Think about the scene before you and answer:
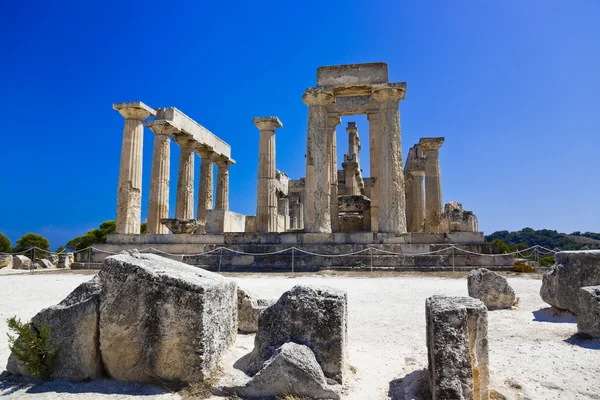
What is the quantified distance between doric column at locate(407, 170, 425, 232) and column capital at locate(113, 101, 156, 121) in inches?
600

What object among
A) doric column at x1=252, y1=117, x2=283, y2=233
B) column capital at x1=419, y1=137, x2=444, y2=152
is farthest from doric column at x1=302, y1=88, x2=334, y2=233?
column capital at x1=419, y1=137, x2=444, y2=152

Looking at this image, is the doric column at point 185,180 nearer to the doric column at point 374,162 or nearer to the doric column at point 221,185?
the doric column at point 221,185

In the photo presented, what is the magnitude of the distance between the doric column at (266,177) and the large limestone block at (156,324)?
48.2 ft

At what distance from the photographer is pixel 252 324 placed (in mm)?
5551

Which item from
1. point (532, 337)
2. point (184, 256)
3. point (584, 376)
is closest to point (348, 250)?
point (184, 256)

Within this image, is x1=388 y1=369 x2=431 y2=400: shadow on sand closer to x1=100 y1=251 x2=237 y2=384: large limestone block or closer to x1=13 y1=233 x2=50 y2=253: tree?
x1=100 y1=251 x2=237 y2=384: large limestone block

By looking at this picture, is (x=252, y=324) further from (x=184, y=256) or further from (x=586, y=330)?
(x=184, y=256)

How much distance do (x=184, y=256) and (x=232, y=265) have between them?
169cm

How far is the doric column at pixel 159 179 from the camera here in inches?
759

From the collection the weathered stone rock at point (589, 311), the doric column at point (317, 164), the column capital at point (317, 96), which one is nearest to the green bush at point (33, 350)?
the weathered stone rock at point (589, 311)

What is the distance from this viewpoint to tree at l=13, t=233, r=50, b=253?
3244 cm

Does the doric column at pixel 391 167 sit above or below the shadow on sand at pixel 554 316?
above

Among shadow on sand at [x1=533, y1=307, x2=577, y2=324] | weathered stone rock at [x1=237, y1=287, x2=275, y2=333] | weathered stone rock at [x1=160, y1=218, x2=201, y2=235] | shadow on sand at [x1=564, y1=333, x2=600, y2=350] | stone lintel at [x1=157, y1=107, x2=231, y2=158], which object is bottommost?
shadow on sand at [x1=564, y1=333, x2=600, y2=350]

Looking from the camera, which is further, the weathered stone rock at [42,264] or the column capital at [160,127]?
the weathered stone rock at [42,264]
